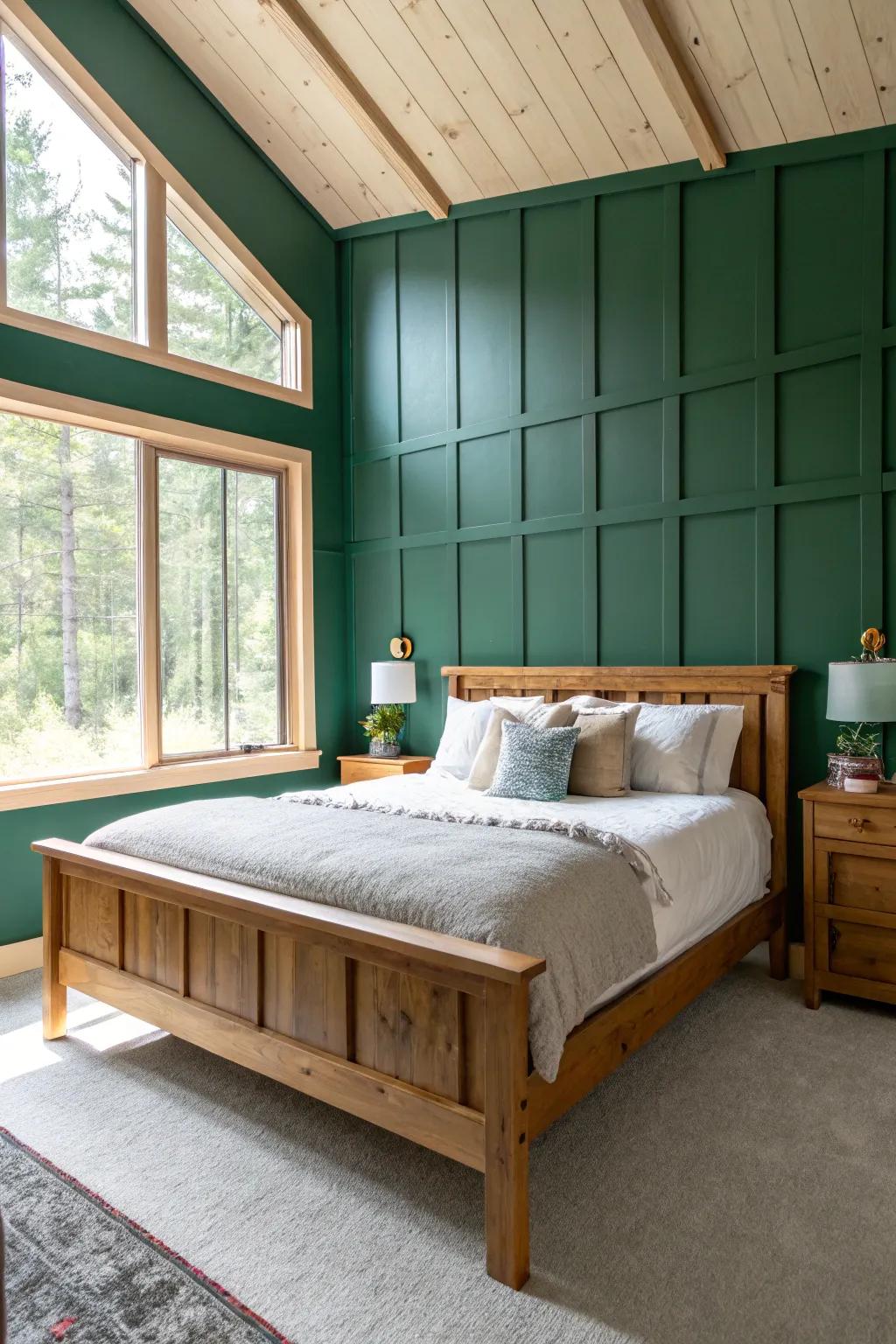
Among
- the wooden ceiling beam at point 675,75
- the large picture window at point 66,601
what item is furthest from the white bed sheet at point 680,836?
the wooden ceiling beam at point 675,75

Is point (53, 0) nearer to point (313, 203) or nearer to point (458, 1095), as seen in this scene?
point (313, 203)

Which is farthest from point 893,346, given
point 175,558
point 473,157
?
point 175,558

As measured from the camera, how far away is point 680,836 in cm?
275

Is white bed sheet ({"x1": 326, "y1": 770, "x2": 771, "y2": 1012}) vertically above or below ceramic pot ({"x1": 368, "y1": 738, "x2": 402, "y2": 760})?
below

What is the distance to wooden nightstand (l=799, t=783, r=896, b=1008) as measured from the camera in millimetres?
2986

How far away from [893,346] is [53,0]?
381 centimetres

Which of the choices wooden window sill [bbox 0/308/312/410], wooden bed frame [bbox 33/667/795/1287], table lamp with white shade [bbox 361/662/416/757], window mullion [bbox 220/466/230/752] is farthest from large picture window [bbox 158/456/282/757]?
wooden bed frame [bbox 33/667/795/1287]

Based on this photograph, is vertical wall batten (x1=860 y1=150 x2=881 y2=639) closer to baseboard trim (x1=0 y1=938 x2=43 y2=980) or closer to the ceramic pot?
the ceramic pot

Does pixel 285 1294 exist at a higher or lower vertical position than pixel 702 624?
lower

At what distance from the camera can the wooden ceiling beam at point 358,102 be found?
3812 mm

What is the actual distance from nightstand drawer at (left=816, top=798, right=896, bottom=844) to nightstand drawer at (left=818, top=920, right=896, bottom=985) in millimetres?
309

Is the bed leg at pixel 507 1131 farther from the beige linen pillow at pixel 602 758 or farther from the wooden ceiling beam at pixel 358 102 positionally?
the wooden ceiling beam at pixel 358 102

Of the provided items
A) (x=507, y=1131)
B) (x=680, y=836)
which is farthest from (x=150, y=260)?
(x=507, y=1131)

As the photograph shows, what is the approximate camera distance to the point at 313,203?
4938mm
